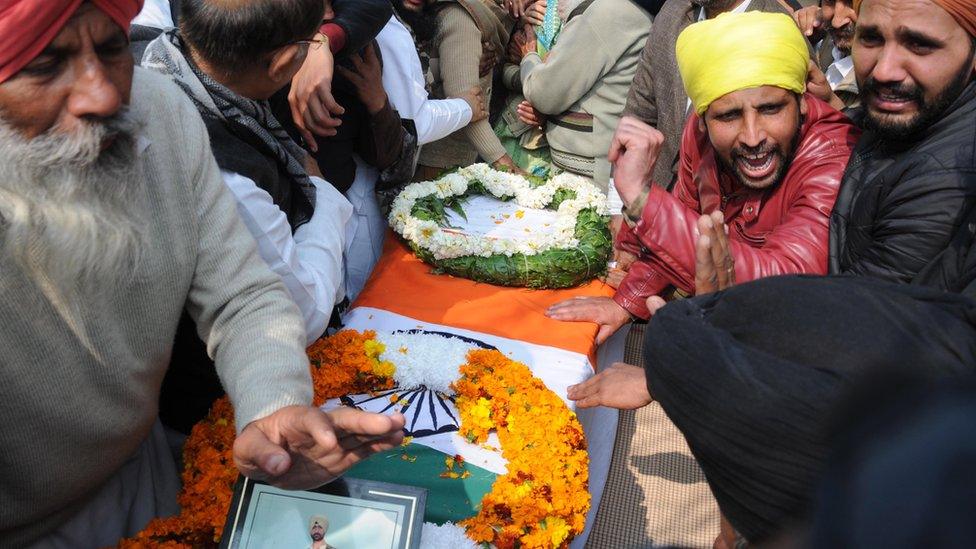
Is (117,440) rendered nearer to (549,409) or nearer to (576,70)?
(549,409)

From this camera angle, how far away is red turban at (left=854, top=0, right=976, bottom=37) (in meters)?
2.14

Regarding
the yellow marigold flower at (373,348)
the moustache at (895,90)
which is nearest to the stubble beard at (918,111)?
the moustache at (895,90)

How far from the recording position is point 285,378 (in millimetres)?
1688

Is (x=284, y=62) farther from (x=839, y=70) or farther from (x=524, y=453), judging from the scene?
(x=839, y=70)

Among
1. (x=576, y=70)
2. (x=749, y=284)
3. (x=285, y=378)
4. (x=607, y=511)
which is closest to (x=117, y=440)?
(x=285, y=378)

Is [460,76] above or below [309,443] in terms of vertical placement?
below

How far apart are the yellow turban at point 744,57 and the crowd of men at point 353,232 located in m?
0.01

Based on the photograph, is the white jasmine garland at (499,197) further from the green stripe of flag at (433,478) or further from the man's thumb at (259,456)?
the man's thumb at (259,456)

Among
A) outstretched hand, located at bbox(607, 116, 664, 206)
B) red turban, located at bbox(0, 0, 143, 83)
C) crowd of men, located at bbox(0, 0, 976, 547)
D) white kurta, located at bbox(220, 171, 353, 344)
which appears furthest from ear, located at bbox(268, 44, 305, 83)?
outstretched hand, located at bbox(607, 116, 664, 206)

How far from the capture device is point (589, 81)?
13.7 ft

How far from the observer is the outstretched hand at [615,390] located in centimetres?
243

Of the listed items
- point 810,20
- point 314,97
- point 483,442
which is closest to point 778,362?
point 483,442

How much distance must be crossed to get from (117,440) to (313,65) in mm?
1678

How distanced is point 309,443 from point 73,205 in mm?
696
